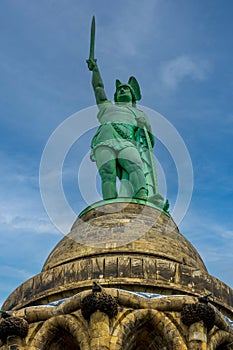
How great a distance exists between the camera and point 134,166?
30.6 metres

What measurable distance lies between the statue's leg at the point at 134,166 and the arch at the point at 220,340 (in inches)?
276

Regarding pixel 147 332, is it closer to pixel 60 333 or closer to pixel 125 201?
pixel 60 333

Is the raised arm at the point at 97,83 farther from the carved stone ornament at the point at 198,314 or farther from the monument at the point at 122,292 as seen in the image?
the carved stone ornament at the point at 198,314

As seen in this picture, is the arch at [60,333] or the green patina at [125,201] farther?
the green patina at [125,201]

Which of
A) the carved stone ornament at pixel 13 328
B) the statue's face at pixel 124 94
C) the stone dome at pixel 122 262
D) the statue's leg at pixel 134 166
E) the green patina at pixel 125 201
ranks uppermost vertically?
the statue's face at pixel 124 94

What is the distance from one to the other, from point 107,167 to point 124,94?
14.7ft

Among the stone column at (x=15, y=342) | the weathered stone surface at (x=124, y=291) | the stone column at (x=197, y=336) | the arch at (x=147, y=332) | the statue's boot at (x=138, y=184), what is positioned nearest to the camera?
the stone column at (x=197, y=336)

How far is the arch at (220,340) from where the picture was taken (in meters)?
23.2

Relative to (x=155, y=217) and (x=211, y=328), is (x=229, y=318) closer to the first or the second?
(x=211, y=328)

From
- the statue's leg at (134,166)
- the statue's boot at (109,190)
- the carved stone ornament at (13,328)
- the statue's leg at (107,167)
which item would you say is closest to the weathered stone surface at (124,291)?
the carved stone ornament at (13,328)

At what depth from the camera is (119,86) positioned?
114 feet

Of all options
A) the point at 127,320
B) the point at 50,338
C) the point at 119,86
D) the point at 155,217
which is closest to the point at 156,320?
the point at 127,320

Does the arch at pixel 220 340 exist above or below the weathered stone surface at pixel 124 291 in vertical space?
below

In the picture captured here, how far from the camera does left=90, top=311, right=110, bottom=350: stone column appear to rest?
2222 centimetres
